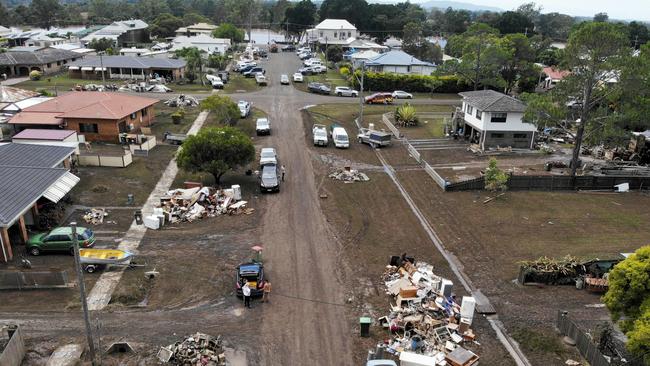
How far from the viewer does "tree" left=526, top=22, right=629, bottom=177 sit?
34031mm

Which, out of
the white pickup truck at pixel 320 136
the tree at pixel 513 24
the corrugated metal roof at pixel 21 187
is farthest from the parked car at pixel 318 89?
the tree at pixel 513 24

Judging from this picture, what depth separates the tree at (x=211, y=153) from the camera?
34469 mm

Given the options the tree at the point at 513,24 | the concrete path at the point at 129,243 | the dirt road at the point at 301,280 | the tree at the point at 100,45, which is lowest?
the dirt road at the point at 301,280

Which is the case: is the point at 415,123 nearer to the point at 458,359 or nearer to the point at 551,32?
the point at 458,359

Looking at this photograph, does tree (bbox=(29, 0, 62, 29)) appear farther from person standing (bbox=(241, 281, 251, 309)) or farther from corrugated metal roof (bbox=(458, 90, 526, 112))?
person standing (bbox=(241, 281, 251, 309))

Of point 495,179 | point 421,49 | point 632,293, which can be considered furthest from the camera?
point 421,49

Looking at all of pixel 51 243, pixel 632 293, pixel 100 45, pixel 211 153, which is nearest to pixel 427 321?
pixel 632 293

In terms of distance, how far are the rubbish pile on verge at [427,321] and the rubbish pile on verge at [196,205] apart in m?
12.5

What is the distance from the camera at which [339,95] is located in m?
70.2

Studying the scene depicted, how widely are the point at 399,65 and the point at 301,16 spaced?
68.2 m

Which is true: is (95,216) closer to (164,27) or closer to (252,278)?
(252,278)

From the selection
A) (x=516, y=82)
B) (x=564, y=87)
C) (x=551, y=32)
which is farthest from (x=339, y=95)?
(x=551, y=32)

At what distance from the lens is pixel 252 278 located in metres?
22.3

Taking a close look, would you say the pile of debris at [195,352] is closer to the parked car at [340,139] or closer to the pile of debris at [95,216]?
the pile of debris at [95,216]
